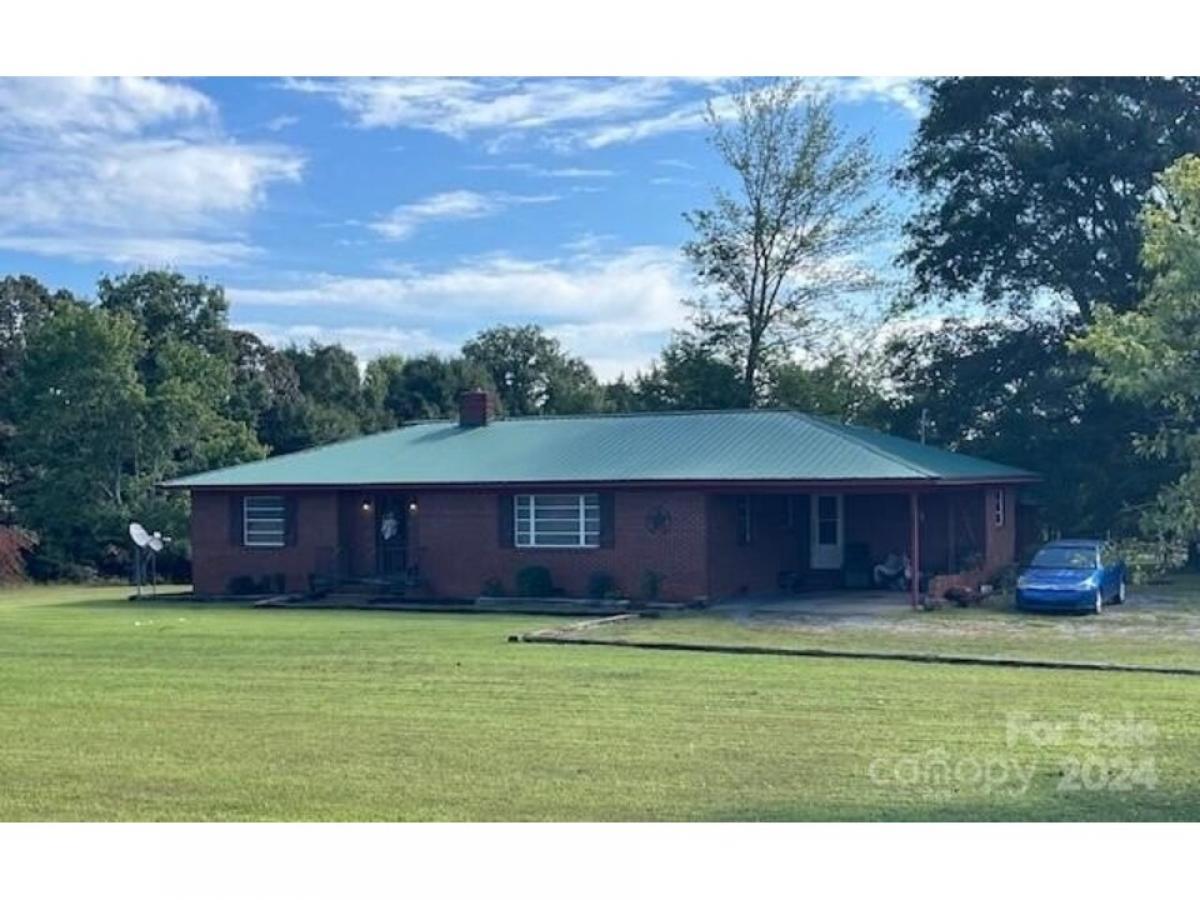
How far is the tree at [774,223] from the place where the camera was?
33812mm

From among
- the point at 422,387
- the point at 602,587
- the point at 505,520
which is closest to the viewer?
the point at 602,587

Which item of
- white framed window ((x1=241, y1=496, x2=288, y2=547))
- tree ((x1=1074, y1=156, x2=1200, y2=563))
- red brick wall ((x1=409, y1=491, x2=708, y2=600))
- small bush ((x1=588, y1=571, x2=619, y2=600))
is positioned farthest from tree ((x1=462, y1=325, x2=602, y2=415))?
tree ((x1=1074, y1=156, x2=1200, y2=563))

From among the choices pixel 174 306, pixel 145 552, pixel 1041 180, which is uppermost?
pixel 1041 180

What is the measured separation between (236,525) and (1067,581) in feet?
48.6

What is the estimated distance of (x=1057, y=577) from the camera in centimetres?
2100

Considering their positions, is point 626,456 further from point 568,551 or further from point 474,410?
point 474,410

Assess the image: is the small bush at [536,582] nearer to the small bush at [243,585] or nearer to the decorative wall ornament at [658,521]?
the decorative wall ornament at [658,521]

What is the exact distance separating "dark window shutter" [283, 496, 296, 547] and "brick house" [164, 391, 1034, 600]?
3 cm

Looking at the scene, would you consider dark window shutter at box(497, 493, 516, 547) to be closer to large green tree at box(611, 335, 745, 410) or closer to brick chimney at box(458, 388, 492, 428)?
brick chimney at box(458, 388, 492, 428)

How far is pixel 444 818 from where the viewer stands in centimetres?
861

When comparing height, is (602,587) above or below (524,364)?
below

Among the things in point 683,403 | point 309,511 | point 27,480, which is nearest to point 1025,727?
point 309,511

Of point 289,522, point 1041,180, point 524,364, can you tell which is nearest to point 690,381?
point 524,364

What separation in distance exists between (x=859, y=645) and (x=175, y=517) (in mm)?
23206
